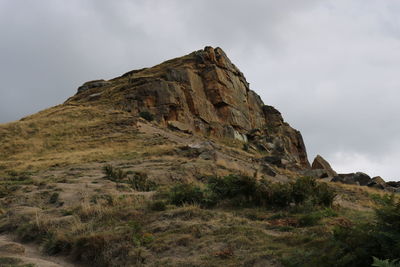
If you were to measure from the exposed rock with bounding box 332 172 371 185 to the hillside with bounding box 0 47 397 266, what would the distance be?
0.10 m

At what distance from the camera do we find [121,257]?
830 cm

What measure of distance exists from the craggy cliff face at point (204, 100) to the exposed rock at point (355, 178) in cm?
696

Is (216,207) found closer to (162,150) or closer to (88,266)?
(88,266)

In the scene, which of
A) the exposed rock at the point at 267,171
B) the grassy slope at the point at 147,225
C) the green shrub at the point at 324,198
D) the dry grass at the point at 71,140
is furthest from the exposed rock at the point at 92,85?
the green shrub at the point at 324,198

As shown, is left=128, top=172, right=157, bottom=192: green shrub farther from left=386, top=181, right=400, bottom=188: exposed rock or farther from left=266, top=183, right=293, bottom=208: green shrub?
left=386, top=181, right=400, bottom=188: exposed rock

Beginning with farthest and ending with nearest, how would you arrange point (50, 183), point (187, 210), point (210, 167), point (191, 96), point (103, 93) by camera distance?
point (103, 93) → point (191, 96) → point (210, 167) → point (50, 183) → point (187, 210)

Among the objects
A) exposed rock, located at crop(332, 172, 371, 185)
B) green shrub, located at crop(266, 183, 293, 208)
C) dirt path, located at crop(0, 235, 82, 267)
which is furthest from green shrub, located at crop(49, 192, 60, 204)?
exposed rock, located at crop(332, 172, 371, 185)

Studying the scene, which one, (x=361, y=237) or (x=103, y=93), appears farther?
(x=103, y=93)

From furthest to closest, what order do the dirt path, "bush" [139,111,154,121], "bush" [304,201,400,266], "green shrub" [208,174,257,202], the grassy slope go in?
"bush" [139,111,154,121] → "green shrub" [208,174,257,202] → the dirt path → the grassy slope → "bush" [304,201,400,266]

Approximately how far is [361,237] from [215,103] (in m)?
49.5

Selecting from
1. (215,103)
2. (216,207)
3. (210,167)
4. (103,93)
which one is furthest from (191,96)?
(216,207)

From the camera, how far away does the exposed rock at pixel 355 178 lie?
3464 cm

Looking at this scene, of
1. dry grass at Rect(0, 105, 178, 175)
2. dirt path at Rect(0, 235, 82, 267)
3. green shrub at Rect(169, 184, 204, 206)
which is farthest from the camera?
dry grass at Rect(0, 105, 178, 175)

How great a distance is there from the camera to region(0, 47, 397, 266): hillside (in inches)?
332
